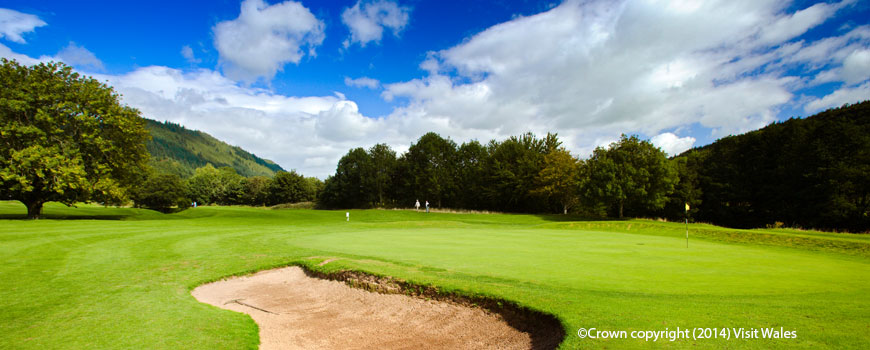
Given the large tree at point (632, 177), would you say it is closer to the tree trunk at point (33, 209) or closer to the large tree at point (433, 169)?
the large tree at point (433, 169)

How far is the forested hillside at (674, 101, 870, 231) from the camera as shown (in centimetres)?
3503

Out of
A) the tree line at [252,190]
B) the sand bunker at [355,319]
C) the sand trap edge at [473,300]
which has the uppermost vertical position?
the tree line at [252,190]

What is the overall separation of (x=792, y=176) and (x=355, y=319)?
51.9 m

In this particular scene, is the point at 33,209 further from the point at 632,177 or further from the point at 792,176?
the point at 792,176

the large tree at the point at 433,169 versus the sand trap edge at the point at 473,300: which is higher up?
the large tree at the point at 433,169

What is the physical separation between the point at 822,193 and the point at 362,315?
4908cm

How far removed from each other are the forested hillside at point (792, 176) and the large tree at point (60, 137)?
5507 centimetres

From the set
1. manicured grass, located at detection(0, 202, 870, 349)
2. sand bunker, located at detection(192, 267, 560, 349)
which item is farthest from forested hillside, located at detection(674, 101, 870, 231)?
sand bunker, located at detection(192, 267, 560, 349)

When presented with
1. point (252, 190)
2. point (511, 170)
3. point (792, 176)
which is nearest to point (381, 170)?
point (511, 170)

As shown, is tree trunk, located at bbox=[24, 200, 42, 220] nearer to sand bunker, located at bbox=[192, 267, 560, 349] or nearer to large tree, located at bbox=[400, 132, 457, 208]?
sand bunker, located at bbox=[192, 267, 560, 349]

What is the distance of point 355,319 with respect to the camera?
7.58 m

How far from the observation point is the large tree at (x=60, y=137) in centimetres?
2489

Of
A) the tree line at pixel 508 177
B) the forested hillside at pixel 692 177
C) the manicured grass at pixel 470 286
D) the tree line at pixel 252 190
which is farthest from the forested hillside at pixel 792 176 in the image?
the tree line at pixel 252 190

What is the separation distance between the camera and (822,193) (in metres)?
36.4
